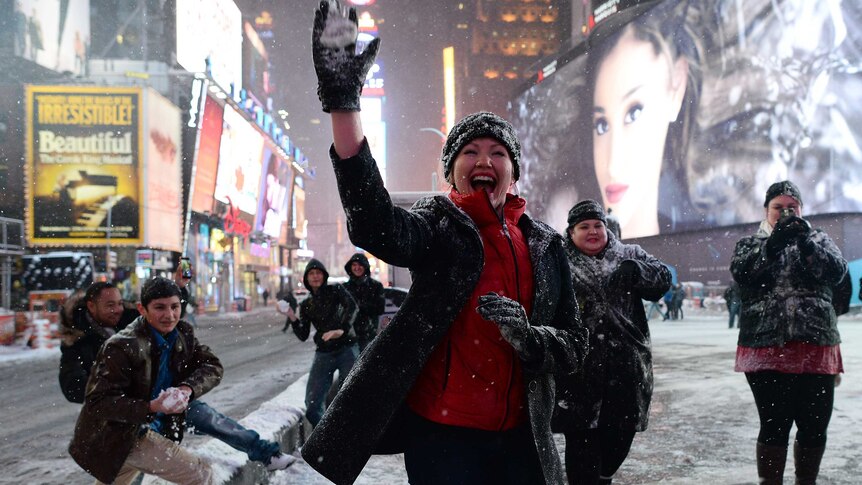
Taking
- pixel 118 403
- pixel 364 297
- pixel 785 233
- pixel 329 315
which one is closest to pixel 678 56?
pixel 364 297

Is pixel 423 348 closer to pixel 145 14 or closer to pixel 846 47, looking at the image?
pixel 846 47

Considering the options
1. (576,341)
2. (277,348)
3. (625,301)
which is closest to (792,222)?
(625,301)

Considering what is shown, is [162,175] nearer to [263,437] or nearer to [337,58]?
[263,437]

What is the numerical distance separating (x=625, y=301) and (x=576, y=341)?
1971mm

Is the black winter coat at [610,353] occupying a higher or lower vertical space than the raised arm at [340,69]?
lower

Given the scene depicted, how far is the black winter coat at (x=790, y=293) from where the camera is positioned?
398 cm

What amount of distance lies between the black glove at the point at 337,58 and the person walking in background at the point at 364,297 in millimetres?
6563

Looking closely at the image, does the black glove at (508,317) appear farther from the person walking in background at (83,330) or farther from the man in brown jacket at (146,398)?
the person walking in background at (83,330)

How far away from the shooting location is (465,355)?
208cm

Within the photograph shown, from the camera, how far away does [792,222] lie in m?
4.04

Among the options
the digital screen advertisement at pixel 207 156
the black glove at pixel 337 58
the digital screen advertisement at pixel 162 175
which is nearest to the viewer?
the black glove at pixel 337 58

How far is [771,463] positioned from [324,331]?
4114 mm

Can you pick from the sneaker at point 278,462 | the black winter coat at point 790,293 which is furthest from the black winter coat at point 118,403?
the black winter coat at point 790,293

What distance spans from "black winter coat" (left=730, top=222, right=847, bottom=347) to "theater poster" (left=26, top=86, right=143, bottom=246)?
3908cm
